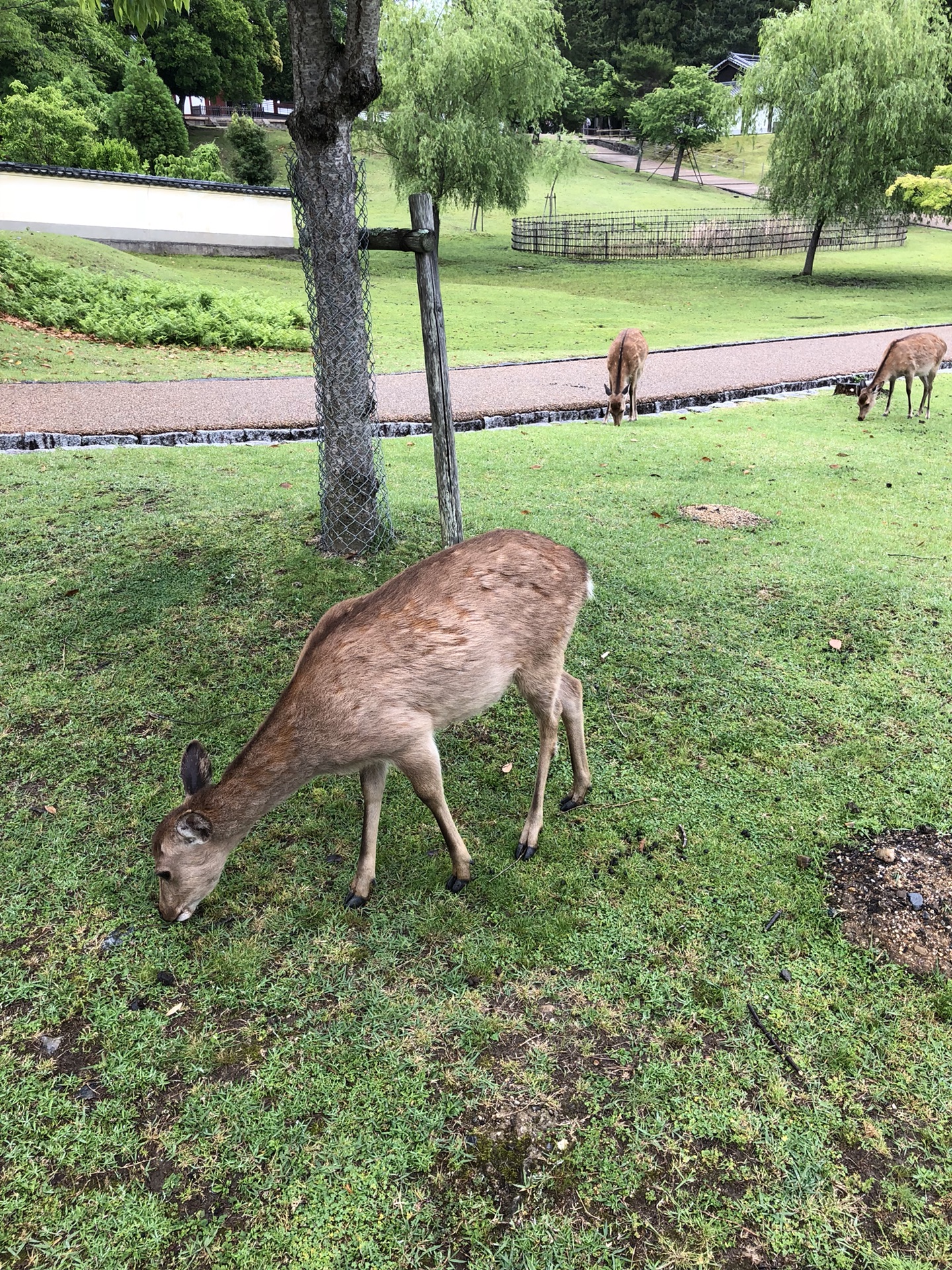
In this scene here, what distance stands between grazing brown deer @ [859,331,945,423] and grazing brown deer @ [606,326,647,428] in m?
3.10

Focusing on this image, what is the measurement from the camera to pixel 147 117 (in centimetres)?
3173

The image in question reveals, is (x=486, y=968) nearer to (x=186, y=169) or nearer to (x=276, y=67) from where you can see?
(x=186, y=169)

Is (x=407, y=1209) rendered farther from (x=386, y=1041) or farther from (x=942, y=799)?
(x=942, y=799)

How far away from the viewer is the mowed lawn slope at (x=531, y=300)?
45.8ft

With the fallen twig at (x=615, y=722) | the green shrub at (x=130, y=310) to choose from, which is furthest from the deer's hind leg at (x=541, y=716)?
the green shrub at (x=130, y=310)

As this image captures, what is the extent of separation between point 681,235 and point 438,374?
37073mm

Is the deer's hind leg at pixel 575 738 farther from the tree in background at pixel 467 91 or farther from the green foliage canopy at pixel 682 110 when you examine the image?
the green foliage canopy at pixel 682 110

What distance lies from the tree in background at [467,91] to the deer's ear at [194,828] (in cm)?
2903

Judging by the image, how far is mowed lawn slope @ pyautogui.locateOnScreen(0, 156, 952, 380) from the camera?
13953 mm

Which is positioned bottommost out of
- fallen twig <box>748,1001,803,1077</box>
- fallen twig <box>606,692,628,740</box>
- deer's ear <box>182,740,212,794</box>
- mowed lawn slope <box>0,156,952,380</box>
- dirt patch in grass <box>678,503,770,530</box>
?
mowed lawn slope <box>0,156,952,380</box>

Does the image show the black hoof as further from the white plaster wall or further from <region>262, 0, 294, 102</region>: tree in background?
<region>262, 0, 294, 102</region>: tree in background

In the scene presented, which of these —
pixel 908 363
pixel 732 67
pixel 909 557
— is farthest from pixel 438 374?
pixel 732 67

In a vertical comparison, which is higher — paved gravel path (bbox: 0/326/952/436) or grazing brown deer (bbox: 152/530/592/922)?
grazing brown deer (bbox: 152/530/592/922)

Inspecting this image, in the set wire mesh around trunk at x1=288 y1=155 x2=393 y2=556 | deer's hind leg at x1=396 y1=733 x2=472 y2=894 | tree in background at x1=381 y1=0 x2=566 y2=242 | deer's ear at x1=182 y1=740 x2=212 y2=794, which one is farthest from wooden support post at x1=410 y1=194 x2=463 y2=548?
tree in background at x1=381 y1=0 x2=566 y2=242
